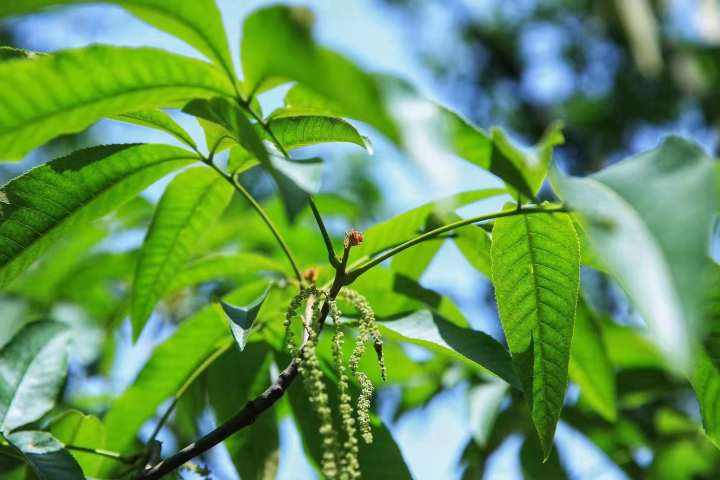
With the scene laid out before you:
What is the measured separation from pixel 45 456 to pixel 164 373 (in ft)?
1.11

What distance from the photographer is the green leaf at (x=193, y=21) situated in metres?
0.77

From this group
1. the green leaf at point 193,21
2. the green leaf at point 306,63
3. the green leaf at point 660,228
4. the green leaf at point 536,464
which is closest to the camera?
the green leaf at point 660,228

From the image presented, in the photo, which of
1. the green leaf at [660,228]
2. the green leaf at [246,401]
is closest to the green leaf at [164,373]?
the green leaf at [246,401]

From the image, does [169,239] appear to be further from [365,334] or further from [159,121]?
[365,334]

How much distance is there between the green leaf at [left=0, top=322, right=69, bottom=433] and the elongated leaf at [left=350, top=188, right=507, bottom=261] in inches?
21.0

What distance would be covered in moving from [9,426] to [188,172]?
1.46ft

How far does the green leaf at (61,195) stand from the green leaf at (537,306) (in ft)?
1.50

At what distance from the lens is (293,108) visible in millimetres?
910

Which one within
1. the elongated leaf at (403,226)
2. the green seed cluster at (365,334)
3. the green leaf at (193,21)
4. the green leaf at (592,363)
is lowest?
the green seed cluster at (365,334)

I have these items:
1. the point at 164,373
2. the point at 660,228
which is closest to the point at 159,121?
the point at 164,373

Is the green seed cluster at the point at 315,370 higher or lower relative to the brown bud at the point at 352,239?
lower

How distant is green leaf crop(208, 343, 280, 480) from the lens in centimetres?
124

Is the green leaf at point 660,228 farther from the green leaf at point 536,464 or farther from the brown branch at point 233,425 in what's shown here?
the green leaf at point 536,464

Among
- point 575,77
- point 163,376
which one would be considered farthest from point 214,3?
point 575,77
